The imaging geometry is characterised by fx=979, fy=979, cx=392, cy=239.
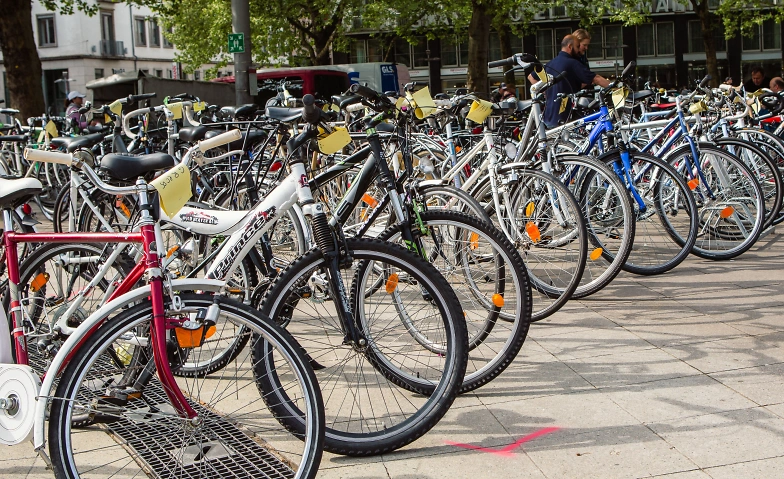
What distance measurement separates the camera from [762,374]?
4.33m

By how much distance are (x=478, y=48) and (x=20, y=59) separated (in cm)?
1028

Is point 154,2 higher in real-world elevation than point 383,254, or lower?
higher

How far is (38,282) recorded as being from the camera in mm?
4051

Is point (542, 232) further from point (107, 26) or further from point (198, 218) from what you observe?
point (107, 26)

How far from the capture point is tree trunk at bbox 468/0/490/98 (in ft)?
74.3

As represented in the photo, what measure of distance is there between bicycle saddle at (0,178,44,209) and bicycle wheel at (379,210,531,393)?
1.41 meters

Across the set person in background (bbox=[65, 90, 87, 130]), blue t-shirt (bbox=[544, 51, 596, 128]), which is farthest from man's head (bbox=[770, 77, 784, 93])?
person in background (bbox=[65, 90, 87, 130])

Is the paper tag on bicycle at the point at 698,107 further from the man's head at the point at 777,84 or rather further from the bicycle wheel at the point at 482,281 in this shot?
the man's head at the point at 777,84

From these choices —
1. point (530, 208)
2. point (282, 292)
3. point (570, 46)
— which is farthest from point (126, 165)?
point (570, 46)

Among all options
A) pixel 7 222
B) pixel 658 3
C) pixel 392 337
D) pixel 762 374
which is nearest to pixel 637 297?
pixel 762 374

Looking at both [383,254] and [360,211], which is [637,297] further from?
[383,254]

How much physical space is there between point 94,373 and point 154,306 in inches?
11.8

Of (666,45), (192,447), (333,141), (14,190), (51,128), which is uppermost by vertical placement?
(666,45)

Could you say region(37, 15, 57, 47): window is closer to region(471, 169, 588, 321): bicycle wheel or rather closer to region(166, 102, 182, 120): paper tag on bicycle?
region(166, 102, 182, 120): paper tag on bicycle
